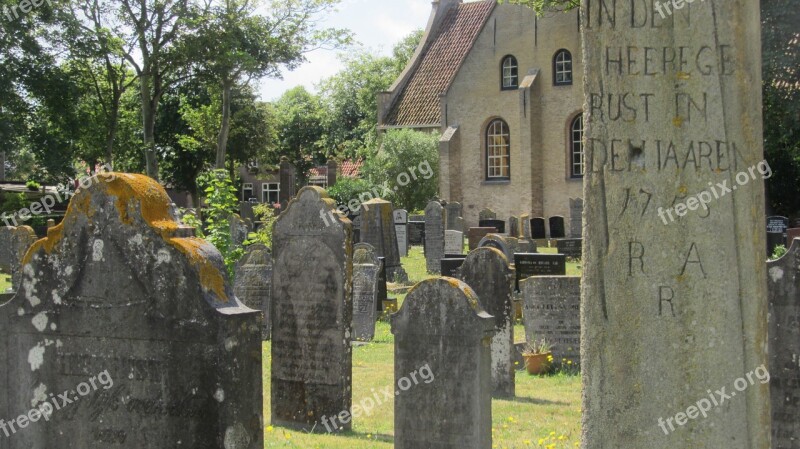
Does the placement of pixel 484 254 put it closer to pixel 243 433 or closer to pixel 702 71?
pixel 243 433

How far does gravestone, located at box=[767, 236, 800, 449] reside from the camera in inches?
278

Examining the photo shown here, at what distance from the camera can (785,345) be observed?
280 inches

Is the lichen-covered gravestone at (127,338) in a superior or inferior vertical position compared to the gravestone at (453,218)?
inferior

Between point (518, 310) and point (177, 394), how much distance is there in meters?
12.0

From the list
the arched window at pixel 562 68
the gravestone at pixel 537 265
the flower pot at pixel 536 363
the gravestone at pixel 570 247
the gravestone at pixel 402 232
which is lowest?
the flower pot at pixel 536 363

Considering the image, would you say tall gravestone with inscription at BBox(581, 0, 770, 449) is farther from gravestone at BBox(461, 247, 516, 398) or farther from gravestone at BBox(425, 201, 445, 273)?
gravestone at BBox(425, 201, 445, 273)

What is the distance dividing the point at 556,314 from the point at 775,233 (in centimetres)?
1238

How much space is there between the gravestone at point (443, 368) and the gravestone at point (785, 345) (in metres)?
2.11

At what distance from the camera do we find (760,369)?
337 cm

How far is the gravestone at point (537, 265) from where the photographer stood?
667 inches

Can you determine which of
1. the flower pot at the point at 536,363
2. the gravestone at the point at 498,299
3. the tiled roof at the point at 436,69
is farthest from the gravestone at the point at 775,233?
the tiled roof at the point at 436,69

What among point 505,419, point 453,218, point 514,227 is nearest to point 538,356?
point 505,419

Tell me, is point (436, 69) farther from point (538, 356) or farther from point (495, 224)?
point (538, 356)

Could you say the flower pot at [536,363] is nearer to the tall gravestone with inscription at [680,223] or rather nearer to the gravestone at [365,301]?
the gravestone at [365,301]
